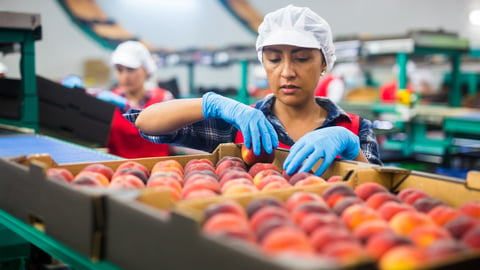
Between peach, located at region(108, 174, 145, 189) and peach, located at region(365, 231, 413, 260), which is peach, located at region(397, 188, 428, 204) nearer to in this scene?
peach, located at region(365, 231, 413, 260)

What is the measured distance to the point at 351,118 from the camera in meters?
2.33

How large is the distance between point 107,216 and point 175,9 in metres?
14.3

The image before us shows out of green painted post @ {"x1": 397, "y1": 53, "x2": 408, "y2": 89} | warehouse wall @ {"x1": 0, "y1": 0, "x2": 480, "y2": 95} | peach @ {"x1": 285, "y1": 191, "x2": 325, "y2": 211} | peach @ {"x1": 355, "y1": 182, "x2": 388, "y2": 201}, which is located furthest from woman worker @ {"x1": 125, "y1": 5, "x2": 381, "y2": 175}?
warehouse wall @ {"x1": 0, "y1": 0, "x2": 480, "y2": 95}

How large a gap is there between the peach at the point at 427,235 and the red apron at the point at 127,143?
297 cm

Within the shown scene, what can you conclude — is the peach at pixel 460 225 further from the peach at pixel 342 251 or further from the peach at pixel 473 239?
the peach at pixel 342 251

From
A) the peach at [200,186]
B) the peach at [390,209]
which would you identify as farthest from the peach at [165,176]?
the peach at [390,209]

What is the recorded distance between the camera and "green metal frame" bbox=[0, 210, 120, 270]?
3.59 feet

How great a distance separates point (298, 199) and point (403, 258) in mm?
379

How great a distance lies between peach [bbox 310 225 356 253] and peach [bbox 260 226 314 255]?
0.06 ft

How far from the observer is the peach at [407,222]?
1.03 meters

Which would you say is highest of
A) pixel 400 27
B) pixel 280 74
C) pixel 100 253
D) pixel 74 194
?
pixel 400 27

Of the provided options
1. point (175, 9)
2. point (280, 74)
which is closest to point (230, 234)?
point (280, 74)

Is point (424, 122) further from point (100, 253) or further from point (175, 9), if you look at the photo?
point (175, 9)

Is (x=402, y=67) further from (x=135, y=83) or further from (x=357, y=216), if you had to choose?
(x=357, y=216)
